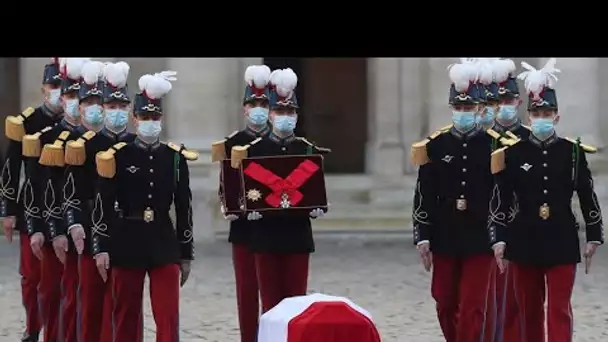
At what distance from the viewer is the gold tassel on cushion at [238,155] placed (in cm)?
1111

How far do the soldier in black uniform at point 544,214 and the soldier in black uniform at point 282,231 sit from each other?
1.21m

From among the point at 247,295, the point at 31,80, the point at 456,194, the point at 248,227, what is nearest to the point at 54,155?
the point at 248,227

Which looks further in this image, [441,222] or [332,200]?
[332,200]

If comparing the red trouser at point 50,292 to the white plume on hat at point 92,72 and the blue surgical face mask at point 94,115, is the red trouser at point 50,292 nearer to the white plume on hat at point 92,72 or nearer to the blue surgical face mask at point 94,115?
the blue surgical face mask at point 94,115

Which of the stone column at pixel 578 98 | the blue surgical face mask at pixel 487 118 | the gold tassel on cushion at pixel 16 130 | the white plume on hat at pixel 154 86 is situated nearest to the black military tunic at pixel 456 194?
the blue surgical face mask at pixel 487 118

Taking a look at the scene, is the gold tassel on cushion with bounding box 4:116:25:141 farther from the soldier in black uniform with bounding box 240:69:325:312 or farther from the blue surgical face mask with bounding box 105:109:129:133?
the soldier in black uniform with bounding box 240:69:325:312

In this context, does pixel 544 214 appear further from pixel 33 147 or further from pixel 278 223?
pixel 33 147

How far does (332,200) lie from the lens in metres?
20.4

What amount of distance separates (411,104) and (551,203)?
9834 mm

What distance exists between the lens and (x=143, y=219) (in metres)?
10.5
